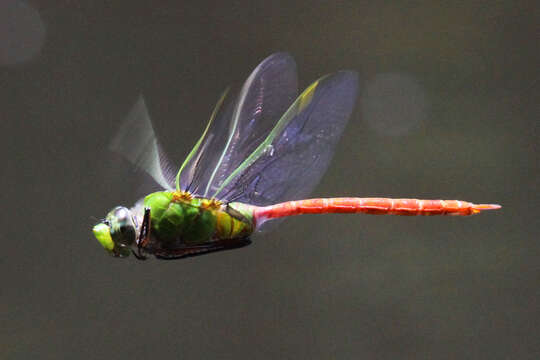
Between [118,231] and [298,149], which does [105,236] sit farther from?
[298,149]

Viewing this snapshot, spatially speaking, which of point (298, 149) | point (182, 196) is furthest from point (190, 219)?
point (298, 149)

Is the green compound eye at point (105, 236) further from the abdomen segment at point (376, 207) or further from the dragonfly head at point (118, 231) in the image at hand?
the abdomen segment at point (376, 207)


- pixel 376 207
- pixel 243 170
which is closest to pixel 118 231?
pixel 243 170

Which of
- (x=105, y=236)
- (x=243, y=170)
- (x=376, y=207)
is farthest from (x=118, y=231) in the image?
(x=376, y=207)

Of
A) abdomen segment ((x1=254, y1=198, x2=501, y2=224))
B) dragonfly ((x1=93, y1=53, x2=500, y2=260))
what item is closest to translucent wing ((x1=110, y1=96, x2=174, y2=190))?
dragonfly ((x1=93, y1=53, x2=500, y2=260))

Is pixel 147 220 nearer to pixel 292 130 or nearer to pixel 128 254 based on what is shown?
pixel 128 254

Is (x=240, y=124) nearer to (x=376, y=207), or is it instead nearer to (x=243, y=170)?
(x=243, y=170)
